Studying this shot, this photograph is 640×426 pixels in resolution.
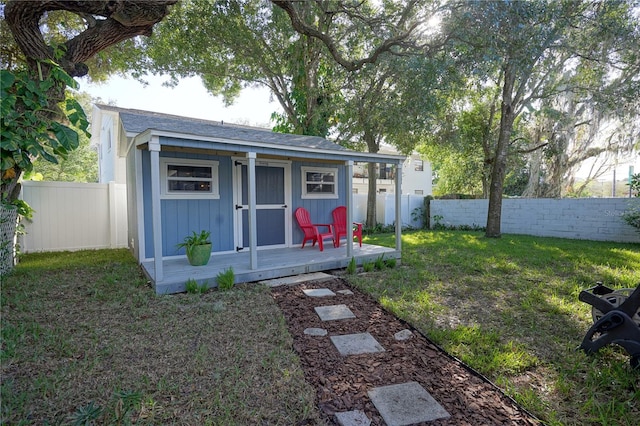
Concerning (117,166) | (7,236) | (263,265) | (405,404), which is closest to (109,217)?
(7,236)

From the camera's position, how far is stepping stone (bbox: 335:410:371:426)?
177 cm

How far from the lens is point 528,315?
3.31 m

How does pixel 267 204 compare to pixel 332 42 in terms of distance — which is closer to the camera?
pixel 267 204

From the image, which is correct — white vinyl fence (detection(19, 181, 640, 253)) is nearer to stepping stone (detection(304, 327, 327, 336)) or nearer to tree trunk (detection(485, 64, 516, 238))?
tree trunk (detection(485, 64, 516, 238))

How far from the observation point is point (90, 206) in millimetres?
7070

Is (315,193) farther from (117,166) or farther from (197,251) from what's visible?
(117,166)

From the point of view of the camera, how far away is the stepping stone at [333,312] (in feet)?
10.9

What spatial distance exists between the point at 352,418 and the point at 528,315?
2536 mm

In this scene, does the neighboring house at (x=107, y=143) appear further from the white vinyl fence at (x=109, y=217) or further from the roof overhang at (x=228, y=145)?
the roof overhang at (x=228, y=145)

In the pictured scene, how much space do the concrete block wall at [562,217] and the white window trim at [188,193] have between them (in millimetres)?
8751

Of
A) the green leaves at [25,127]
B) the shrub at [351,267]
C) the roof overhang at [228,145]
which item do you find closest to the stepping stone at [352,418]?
the green leaves at [25,127]

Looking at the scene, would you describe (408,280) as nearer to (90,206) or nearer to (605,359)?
(605,359)

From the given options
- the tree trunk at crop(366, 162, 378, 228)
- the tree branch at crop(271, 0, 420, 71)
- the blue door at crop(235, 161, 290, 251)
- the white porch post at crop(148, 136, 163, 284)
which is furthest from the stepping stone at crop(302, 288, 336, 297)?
the tree trunk at crop(366, 162, 378, 228)

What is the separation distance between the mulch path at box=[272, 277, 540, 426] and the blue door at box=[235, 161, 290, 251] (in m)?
2.99
